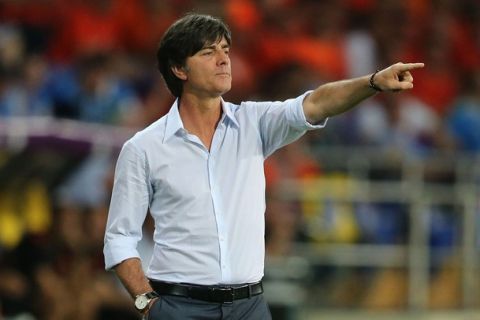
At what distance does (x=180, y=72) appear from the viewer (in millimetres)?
6402

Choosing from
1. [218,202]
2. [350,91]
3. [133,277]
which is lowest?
[133,277]

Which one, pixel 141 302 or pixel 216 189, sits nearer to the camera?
pixel 141 302

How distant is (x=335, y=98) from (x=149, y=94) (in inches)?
269

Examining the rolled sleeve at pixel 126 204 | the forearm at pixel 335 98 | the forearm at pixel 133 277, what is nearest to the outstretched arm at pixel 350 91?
the forearm at pixel 335 98

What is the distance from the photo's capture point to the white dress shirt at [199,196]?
244 inches

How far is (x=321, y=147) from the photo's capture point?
500 inches

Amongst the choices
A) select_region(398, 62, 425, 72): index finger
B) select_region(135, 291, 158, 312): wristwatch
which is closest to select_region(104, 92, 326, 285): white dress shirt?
select_region(135, 291, 158, 312): wristwatch

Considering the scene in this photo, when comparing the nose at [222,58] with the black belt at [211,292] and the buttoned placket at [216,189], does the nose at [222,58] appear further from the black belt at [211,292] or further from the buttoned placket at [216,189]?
the black belt at [211,292]

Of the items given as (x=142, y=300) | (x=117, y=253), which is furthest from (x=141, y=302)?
(x=117, y=253)

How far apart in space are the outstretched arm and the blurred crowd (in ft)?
14.2

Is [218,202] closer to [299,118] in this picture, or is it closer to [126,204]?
[126,204]

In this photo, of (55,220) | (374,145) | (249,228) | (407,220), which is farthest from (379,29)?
(249,228)

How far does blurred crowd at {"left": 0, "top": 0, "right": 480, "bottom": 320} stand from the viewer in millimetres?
10641

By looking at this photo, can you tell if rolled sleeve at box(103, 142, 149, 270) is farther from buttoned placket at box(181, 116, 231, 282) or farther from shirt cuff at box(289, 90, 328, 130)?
shirt cuff at box(289, 90, 328, 130)
